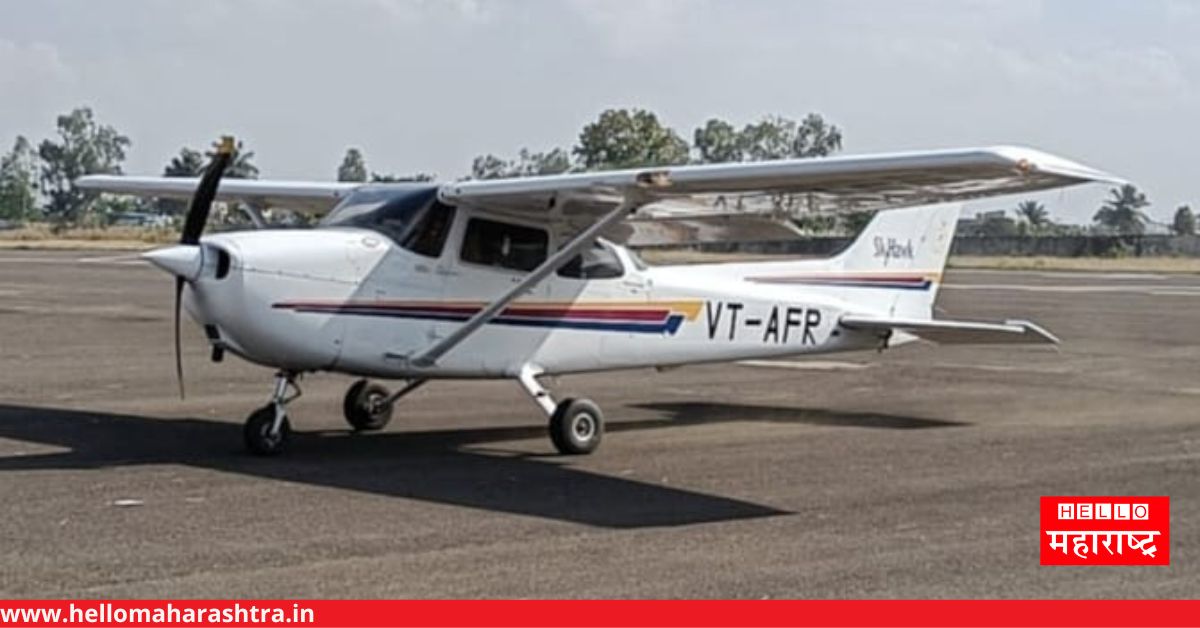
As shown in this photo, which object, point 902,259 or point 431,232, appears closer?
point 431,232

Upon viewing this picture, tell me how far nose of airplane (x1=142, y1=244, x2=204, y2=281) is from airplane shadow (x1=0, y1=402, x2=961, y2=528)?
125cm

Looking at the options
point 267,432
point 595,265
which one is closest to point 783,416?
point 595,265

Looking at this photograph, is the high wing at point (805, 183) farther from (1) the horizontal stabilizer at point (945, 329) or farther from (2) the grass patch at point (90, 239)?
(2) the grass patch at point (90, 239)

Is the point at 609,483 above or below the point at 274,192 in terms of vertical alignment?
below

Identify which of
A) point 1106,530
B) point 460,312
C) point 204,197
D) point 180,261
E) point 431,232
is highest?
point 204,197

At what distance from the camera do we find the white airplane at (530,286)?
37.3 feet

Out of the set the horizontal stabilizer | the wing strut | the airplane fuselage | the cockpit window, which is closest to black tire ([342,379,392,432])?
the airplane fuselage

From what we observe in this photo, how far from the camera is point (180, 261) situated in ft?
37.0

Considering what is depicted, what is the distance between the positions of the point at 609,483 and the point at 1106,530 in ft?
10.4

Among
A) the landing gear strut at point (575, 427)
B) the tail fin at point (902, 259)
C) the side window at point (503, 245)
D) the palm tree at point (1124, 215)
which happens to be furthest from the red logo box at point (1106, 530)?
the palm tree at point (1124, 215)

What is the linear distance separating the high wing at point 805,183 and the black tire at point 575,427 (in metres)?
1.51

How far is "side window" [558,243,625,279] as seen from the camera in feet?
43.4

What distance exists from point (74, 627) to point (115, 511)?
285cm

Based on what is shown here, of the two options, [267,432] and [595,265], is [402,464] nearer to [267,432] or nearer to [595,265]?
[267,432]
